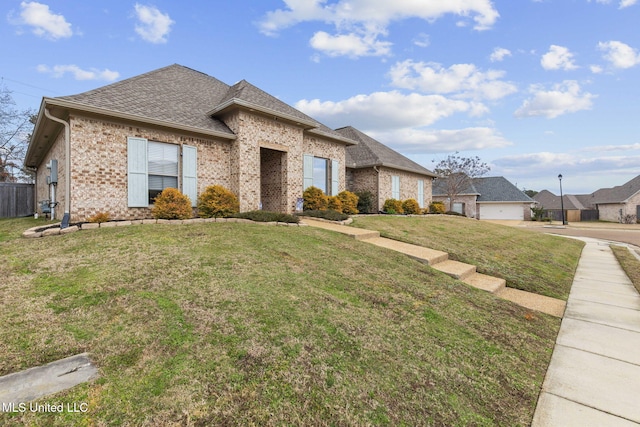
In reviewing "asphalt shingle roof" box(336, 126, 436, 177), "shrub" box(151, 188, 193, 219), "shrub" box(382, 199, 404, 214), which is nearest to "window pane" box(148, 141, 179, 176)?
"shrub" box(151, 188, 193, 219)

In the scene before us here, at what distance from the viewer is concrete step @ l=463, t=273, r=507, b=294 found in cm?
566

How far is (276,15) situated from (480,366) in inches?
497

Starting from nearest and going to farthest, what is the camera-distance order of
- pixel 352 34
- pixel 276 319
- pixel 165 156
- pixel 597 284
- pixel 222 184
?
1. pixel 276 319
2. pixel 597 284
3. pixel 165 156
4. pixel 222 184
5. pixel 352 34

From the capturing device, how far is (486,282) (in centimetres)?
602

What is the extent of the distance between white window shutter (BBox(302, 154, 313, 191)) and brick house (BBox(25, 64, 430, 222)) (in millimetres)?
47

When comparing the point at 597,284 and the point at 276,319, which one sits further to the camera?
the point at 597,284

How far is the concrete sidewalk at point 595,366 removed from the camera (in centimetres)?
238

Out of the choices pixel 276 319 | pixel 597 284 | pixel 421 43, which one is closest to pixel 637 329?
pixel 597 284

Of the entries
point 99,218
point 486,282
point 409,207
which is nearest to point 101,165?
point 99,218

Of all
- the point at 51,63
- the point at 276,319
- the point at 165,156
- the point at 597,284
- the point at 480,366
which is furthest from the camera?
the point at 51,63

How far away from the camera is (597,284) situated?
6820 mm

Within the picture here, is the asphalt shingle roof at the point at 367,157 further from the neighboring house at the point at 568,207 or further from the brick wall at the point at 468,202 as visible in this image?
the neighboring house at the point at 568,207

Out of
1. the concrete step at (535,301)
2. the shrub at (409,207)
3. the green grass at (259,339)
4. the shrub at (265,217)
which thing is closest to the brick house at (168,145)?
the shrub at (265,217)

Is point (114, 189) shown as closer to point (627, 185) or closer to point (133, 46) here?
point (133, 46)
